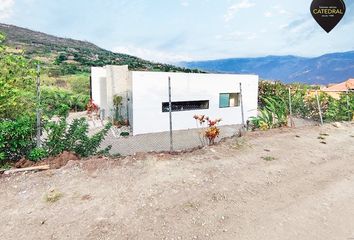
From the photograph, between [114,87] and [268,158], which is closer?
[268,158]

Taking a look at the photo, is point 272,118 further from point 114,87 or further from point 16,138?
point 114,87

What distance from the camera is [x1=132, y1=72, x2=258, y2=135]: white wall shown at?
61.3ft

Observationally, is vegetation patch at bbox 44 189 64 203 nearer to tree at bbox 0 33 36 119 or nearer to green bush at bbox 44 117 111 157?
green bush at bbox 44 117 111 157

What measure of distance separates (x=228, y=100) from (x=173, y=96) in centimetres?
503

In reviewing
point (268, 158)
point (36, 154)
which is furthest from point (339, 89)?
point (36, 154)

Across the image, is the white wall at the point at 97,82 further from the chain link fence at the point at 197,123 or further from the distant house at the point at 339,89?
the distant house at the point at 339,89

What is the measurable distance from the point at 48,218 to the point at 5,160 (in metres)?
2.56

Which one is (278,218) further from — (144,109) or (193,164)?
(144,109)

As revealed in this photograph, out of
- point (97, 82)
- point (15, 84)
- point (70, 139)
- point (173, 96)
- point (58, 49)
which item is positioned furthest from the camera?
point (58, 49)

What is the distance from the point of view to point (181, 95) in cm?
2025

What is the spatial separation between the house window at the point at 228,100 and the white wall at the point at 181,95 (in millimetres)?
283

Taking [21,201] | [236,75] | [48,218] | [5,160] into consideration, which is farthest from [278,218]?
[236,75]

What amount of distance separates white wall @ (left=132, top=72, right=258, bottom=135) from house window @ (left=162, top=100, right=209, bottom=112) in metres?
0.24

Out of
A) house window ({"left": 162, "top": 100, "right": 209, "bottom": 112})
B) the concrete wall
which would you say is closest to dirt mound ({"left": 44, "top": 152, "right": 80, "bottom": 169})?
the concrete wall
